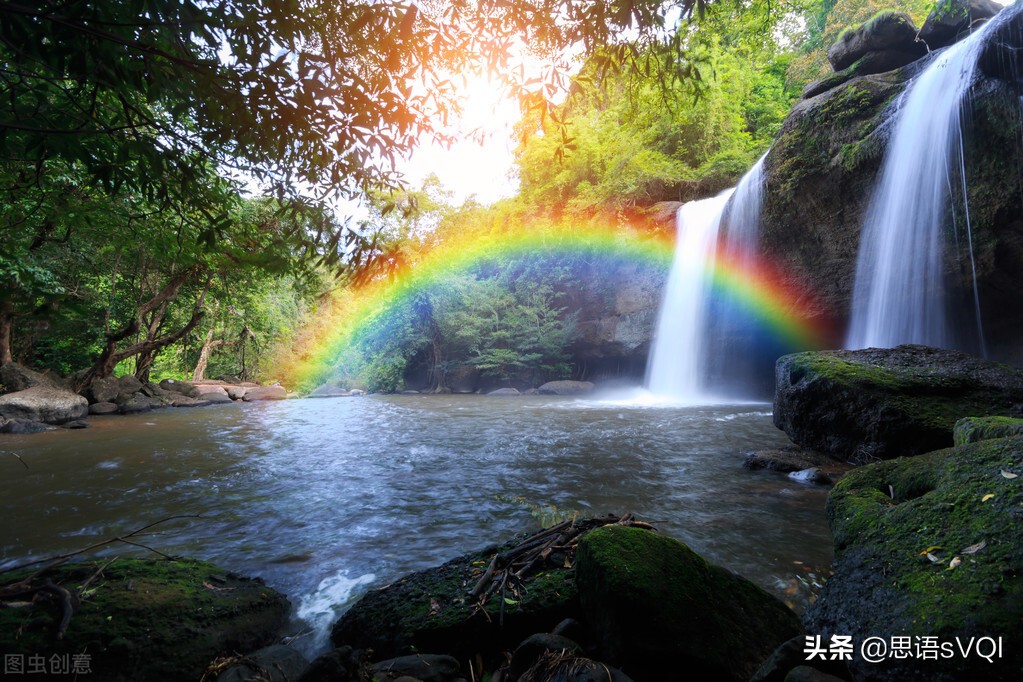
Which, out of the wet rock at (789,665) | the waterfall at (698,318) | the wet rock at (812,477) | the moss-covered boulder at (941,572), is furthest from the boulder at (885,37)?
the wet rock at (789,665)

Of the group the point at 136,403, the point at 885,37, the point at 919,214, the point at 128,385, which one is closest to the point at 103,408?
the point at 136,403

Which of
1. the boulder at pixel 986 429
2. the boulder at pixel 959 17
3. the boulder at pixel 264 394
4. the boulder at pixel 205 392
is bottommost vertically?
the boulder at pixel 264 394

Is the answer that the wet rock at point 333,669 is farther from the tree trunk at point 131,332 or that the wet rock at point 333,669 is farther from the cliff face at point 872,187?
the tree trunk at point 131,332

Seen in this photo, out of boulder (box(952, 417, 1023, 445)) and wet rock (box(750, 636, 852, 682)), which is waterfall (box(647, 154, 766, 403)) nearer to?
boulder (box(952, 417, 1023, 445))

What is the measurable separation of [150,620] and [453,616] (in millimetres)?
1631

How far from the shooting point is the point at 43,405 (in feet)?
39.7

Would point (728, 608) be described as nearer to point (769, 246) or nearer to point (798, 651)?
point (798, 651)

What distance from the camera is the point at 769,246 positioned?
14.2 meters

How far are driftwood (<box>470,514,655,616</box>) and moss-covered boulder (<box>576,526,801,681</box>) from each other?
1.25 feet

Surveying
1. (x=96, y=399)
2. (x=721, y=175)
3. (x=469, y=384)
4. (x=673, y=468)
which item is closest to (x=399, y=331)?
(x=469, y=384)

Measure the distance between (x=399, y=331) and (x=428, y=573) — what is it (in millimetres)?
26317

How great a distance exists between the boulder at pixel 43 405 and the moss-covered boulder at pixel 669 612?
1564cm

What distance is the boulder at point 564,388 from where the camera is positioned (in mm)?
22438

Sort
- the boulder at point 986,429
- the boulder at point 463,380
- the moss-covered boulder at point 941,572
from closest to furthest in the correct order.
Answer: the moss-covered boulder at point 941,572, the boulder at point 986,429, the boulder at point 463,380
